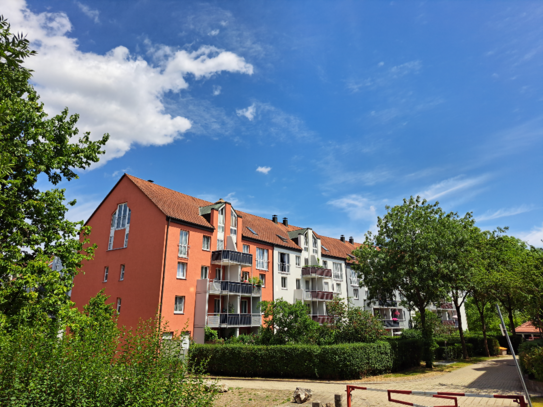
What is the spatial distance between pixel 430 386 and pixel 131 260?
76.7ft

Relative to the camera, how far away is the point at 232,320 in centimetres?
3002

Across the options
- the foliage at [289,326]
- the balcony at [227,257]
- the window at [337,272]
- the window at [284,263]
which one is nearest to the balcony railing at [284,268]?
the window at [284,263]

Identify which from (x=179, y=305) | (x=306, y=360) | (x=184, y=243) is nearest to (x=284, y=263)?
(x=184, y=243)

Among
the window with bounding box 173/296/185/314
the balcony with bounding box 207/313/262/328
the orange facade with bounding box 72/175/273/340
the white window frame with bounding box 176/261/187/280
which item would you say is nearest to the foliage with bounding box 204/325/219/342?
the balcony with bounding box 207/313/262/328

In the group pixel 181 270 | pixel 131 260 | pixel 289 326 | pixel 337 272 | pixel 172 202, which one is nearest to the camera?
pixel 289 326

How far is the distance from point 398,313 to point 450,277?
34.6m

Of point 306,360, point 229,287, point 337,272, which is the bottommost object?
point 306,360

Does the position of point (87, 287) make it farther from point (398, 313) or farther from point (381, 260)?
point (398, 313)

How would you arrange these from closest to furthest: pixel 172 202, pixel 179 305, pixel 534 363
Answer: pixel 534 363
pixel 179 305
pixel 172 202

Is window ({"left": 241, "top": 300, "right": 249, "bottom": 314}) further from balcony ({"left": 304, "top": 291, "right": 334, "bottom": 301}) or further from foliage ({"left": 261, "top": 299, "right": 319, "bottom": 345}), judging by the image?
foliage ({"left": 261, "top": 299, "right": 319, "bottom": 345})

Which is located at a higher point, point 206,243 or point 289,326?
point 206,243

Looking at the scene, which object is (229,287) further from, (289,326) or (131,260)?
(289,326)

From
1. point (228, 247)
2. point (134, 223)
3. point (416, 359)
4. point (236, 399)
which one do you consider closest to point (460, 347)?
point (416, 359)

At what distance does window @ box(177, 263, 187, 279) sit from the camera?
28980mm
